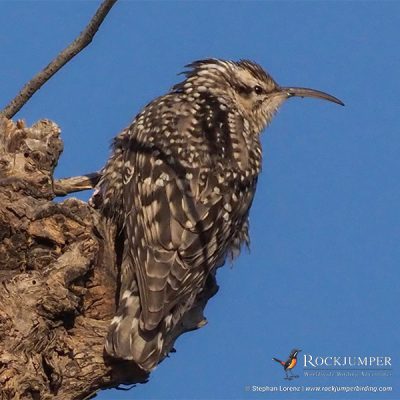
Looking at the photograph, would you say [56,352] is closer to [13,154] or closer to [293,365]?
[13,154]

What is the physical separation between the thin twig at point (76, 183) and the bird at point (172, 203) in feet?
0.92

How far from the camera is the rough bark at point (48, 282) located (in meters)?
5.58

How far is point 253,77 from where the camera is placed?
25.3ft

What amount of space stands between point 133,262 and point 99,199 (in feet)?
2.88

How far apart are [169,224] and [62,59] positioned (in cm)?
156

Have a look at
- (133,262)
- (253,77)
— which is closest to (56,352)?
(133,262)

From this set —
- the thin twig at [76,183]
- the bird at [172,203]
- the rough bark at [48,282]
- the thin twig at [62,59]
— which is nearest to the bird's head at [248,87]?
the bird at [172,203]

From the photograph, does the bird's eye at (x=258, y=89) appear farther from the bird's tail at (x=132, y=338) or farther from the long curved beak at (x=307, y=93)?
the bird's tail at (x=132, y=338)

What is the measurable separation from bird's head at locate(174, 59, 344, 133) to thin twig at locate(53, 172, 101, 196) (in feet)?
3.37

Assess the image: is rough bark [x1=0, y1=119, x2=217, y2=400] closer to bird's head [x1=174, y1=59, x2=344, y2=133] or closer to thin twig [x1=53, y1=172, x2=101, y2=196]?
thin twig [x1=53, y1=172, x2=101, y2=196]

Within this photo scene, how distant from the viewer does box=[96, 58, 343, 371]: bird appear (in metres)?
5.95

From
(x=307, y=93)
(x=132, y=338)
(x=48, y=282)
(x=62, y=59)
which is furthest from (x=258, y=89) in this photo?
(x=62, y=59)

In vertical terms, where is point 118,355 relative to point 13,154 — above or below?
below

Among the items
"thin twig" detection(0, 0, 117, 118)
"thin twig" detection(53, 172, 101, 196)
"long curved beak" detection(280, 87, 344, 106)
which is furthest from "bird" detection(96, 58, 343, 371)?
"thin twig" detection(0, 0, 117, 118)
